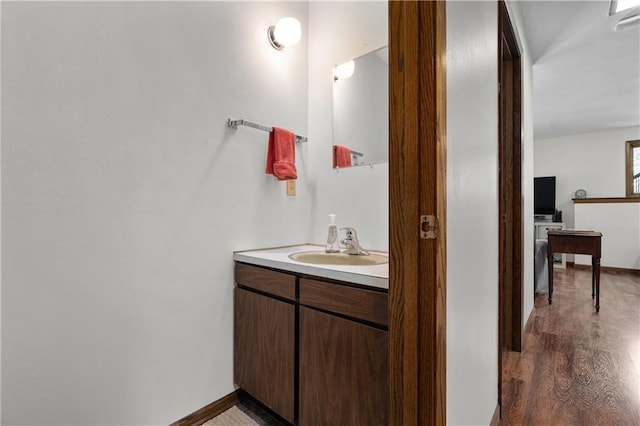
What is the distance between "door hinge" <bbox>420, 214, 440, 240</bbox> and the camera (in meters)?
0.78

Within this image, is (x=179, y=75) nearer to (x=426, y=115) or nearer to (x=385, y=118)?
(x=385, y=118)

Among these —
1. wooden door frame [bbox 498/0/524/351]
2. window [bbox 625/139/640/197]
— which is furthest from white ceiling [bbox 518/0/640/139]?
wooden door frame [bbox 498/0/524/351]

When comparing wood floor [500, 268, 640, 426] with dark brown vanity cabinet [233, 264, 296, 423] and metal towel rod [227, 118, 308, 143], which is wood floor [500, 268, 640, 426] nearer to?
dark brown vanity cabinet [233, 264, 296, 423]

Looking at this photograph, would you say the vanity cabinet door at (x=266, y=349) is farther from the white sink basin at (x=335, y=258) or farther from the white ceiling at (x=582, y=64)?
the white ceiling at (x=582, y=64)

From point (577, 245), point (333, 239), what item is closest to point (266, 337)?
point (333, 239)

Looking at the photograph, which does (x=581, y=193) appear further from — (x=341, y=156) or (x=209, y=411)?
(x=209, y=411)

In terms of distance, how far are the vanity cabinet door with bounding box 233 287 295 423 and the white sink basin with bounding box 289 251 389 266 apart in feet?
0.99

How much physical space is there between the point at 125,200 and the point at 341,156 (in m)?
1.19

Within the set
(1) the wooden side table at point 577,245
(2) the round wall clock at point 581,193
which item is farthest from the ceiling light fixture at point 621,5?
(2) the round wall clock at point 581,193

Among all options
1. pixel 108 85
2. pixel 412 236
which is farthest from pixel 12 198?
pixel 412 236

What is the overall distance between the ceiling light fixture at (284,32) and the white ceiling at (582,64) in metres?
1.71

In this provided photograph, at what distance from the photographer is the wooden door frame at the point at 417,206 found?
0.78 m

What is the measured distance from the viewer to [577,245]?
3.28m

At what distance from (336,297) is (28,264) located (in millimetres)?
1032
